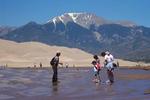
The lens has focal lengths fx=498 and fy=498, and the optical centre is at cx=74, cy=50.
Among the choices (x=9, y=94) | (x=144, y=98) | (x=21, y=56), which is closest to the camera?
(x=144, y=98)

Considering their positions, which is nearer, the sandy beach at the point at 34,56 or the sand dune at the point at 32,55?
the sandy beach at the point at 34,56

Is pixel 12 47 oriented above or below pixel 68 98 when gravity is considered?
above

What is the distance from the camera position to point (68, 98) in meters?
22.2

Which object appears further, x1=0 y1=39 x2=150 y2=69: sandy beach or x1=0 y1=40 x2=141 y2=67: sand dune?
x1=0 y1=40 x2=141 y2=67: sand dune

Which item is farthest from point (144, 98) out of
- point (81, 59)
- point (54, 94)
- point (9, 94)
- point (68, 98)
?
point (81, 59)

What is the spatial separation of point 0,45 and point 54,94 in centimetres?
9570

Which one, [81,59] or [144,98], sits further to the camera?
[81,59]

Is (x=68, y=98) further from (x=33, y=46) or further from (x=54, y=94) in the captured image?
(x=33, y=46)

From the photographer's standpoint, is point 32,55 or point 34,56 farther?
point 32,55

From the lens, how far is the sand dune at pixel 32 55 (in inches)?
4183

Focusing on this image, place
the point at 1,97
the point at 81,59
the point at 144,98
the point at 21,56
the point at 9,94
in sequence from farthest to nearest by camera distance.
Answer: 1. the point at 81,59
2. the point at 21,56
3. the point at 9,94
4. the point at 1,97
5. the point at 144,98

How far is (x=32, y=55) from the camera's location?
115938mm

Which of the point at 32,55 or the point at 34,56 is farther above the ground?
the point at 32,55

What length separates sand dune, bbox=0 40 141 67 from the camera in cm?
10625
